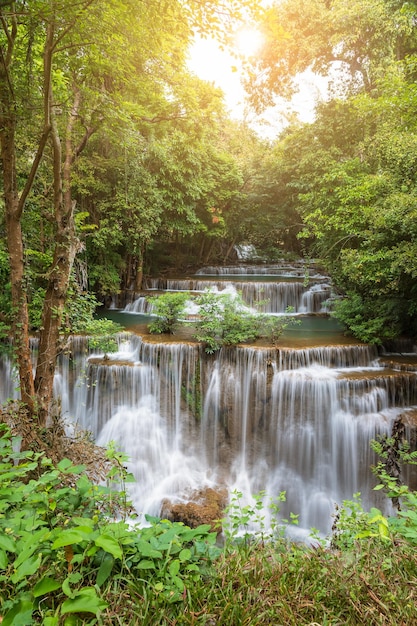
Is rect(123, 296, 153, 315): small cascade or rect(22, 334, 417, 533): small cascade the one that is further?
rect(123, 296, 153, 315): small cascade

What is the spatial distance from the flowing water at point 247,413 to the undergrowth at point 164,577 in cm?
491

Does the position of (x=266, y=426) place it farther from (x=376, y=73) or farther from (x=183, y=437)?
(x=376, y=73)

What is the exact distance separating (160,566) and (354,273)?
7429 millimetres

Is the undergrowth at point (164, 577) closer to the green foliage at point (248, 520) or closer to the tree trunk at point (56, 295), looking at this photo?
the green foliage at point (248, 520)

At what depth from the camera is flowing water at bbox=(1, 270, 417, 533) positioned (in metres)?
6.42

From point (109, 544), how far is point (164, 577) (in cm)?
41

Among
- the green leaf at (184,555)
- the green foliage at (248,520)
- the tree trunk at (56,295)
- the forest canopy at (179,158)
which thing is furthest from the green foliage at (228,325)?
the green leaf at (184,555)

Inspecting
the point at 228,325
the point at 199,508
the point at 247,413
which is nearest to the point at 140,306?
the point at 228,325

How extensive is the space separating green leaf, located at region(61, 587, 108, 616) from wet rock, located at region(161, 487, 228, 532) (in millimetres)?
4632

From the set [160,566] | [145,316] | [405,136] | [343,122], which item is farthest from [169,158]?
[160,566]

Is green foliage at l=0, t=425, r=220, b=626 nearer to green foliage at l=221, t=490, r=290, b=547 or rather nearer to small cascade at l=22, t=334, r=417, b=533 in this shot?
green foliage at l=221, t=490, r=290, b=547

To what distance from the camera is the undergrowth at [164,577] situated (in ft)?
4.36

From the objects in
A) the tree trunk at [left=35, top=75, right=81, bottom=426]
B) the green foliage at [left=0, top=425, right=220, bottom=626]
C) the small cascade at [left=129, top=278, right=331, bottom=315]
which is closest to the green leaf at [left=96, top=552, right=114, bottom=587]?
the green foliage at [left=0, top=425, right=220, bottom=626]

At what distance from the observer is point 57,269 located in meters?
4.58
